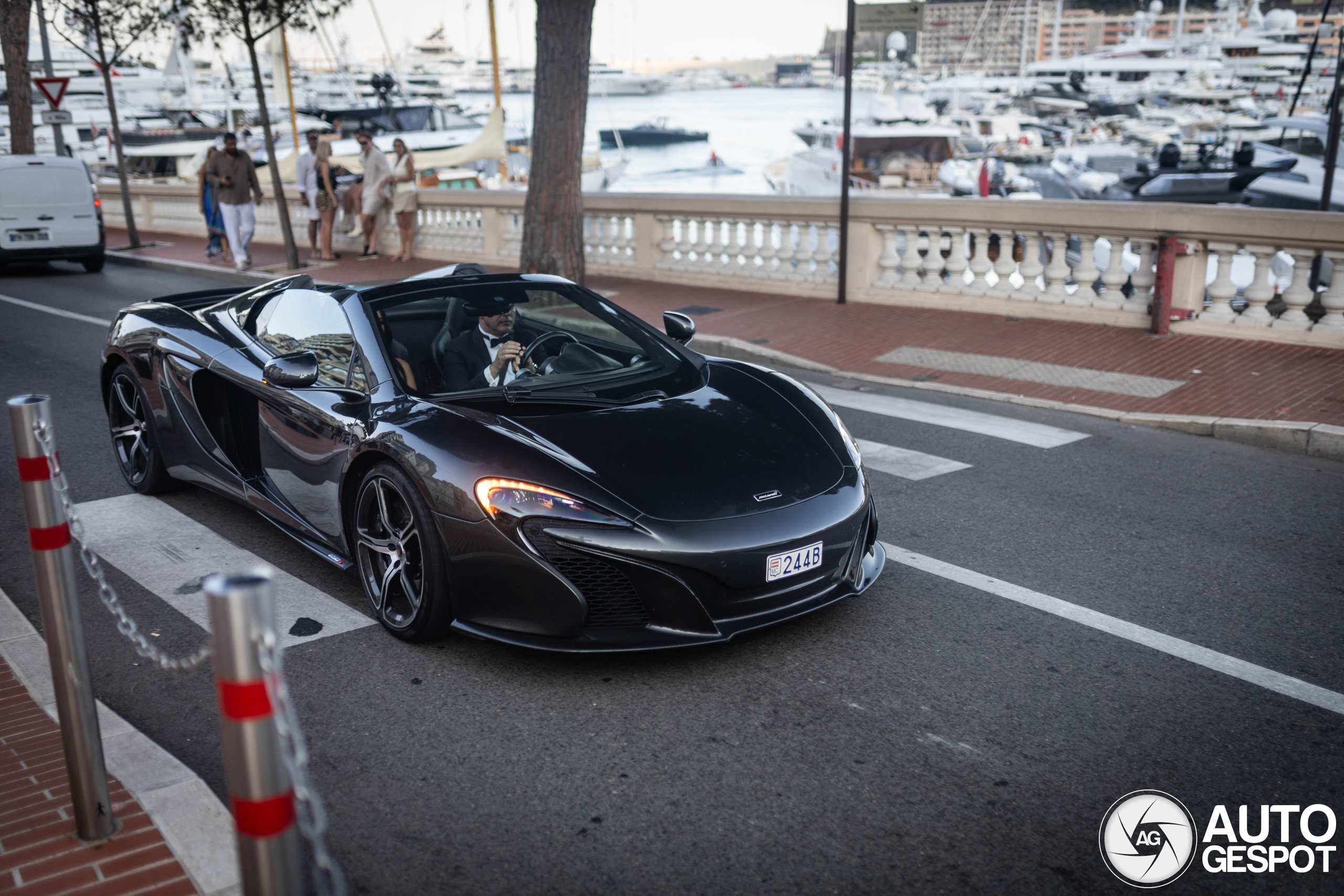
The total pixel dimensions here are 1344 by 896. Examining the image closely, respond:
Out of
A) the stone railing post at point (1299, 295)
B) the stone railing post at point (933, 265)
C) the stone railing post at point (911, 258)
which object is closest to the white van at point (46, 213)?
the stone railing post at point (911, 258)

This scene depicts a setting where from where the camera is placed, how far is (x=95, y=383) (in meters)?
9.70

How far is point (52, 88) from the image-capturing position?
22062mm

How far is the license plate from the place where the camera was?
395cm

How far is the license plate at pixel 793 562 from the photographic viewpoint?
3.95m

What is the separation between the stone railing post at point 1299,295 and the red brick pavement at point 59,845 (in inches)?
368

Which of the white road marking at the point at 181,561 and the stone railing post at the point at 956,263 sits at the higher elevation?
the stone railing post at the point at 956,263

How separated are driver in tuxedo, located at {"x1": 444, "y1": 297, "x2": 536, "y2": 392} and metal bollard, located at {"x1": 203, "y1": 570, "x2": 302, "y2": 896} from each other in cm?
284

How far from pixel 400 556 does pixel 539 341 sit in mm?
1248

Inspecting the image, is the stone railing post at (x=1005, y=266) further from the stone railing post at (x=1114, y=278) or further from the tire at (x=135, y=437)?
the tire at (x=135, y=437)

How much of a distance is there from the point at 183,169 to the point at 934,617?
151ft

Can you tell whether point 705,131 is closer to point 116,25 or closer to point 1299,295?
point 116,25

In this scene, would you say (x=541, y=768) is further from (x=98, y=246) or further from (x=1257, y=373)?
(x=98, y=246)

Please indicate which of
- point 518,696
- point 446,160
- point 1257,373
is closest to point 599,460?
point 518,696

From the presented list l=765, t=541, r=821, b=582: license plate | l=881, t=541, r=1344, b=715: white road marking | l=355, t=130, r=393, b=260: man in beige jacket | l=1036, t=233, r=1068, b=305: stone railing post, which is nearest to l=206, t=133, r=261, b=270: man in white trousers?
l=355, t=130, r=393, b=260: man in beige jacket
